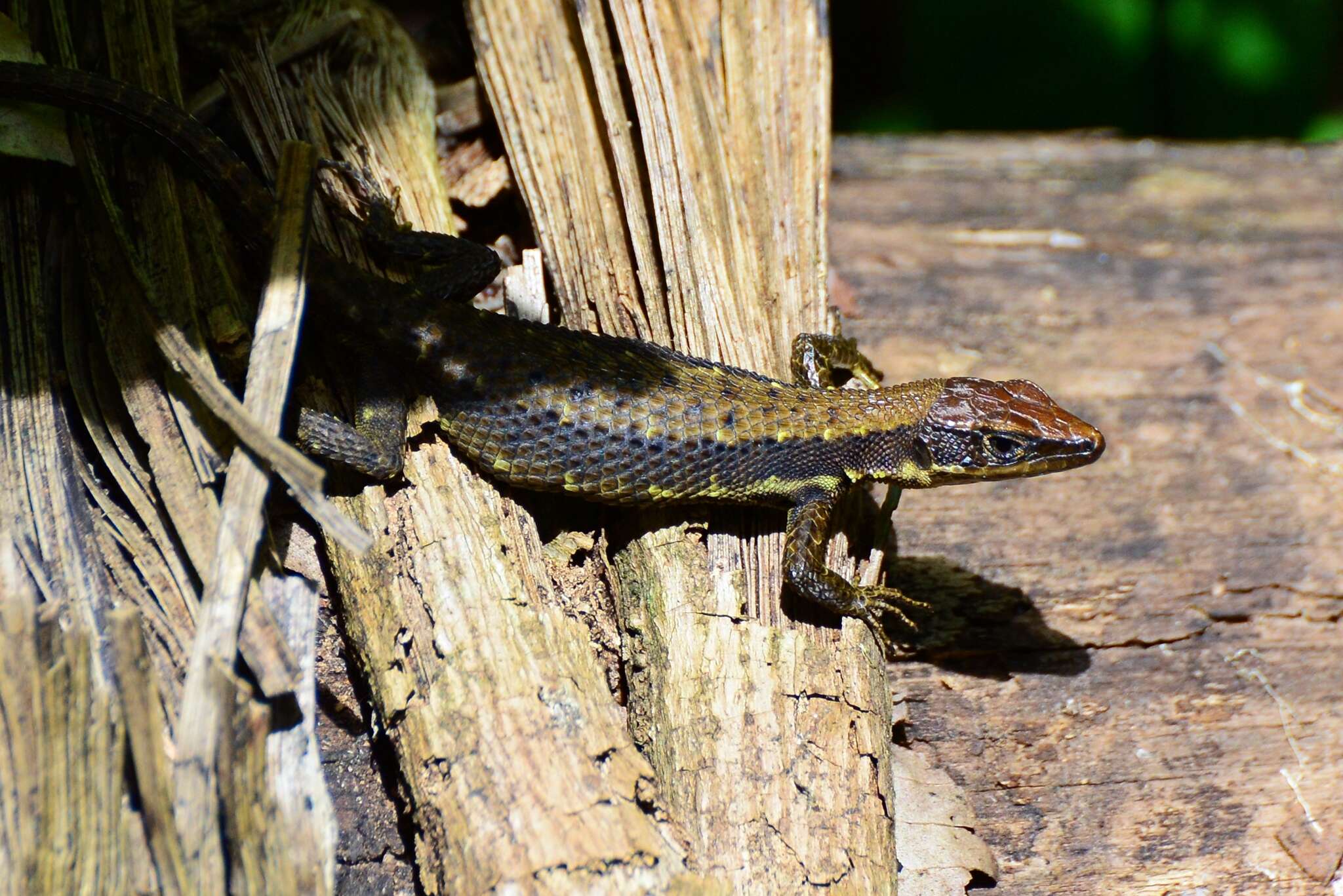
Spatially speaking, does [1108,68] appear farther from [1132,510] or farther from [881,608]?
[881,608]

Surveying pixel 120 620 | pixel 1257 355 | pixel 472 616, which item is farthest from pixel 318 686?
pixel 1257 355

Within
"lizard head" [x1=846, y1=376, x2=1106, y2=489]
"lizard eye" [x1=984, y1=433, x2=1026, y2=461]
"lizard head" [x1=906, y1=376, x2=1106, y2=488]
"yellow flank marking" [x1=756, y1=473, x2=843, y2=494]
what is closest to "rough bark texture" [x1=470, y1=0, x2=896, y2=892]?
"yellow flank marking" [x1=756, y1=473, x2=843, y2=494]

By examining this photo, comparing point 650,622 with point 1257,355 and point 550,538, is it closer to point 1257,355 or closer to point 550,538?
point 550,538

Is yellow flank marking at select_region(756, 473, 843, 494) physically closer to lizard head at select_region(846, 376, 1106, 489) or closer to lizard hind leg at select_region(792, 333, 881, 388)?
lizard head at select_region(846, 376, 1106, 489)

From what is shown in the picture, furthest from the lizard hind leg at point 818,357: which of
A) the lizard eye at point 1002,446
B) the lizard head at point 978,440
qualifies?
the lizard eye at point 1002,446

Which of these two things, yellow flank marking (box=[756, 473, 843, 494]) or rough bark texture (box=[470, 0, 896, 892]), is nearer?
rough bark texture (box=[470, 0, 896, 892])

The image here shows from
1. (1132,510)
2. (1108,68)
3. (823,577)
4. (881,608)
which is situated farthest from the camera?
(1108,68)

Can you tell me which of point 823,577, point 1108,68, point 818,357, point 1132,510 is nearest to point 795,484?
point 823,577
